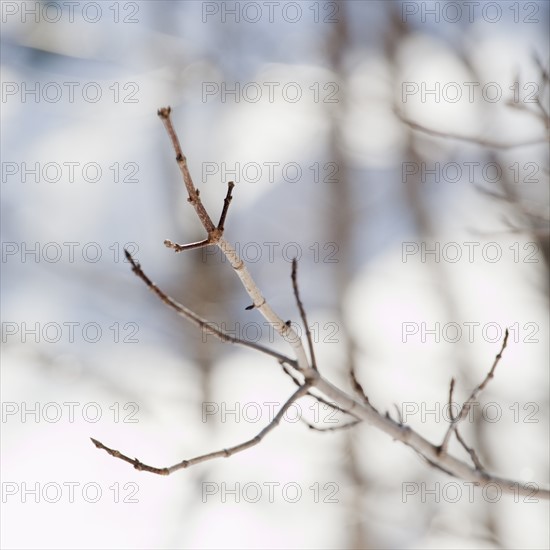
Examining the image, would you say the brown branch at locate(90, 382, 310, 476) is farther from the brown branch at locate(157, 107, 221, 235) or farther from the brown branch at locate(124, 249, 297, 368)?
the brown branch at locate(157, 107, 221, 235)

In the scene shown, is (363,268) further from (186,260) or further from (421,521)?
(421,521)

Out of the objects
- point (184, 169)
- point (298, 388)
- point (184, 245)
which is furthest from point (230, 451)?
point (184, 169)

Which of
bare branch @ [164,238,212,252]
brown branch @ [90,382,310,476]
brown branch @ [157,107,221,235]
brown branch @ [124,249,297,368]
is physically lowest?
brown branch @ [90,382,310,476]

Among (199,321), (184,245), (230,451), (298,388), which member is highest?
(184,245)

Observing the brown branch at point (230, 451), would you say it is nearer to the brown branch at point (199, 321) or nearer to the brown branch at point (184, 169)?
the brown branch at point (199, 321)

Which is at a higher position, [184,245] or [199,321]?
[184,245]

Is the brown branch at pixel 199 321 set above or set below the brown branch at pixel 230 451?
above

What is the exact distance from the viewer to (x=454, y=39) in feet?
15.9

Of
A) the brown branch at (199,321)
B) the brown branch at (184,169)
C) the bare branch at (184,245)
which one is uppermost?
the brown branch at (184,169)

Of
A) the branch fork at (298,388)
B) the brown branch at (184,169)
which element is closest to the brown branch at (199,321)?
the branch fork at (298,388)

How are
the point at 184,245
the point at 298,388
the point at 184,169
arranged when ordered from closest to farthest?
the point at 184,169 < the point at 184,245 < the point at 298,388

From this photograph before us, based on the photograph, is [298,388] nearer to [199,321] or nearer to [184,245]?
[199,321]

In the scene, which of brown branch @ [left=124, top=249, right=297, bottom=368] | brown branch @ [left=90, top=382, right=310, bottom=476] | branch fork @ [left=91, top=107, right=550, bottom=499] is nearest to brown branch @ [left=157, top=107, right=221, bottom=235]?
branch fork @ [left=91, top=107, right=550, bottom=499]

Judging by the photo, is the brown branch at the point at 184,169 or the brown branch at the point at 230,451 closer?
the brown branch at the point at 184,169
